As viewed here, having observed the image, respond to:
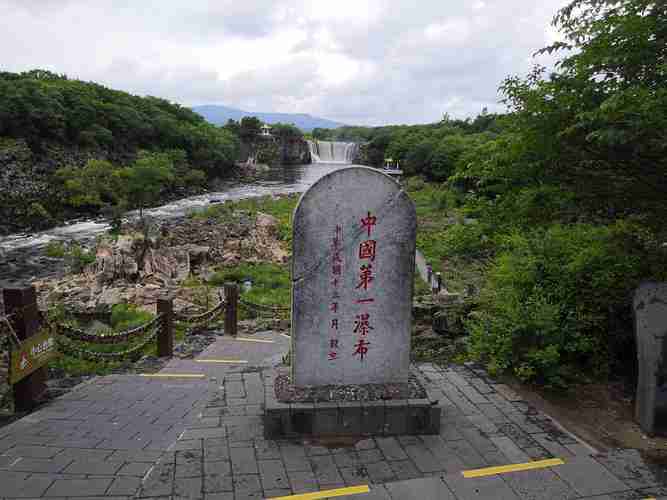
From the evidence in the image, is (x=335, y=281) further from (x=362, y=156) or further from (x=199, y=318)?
(x=362, y=156)

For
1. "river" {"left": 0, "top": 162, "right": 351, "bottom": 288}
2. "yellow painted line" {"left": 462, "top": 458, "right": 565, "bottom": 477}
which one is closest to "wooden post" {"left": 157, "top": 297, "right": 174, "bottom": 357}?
"river" {"left": 0, "top": 162, "right": 351, "bottom": 288}

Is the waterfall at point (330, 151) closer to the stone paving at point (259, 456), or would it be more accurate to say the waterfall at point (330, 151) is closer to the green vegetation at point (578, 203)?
the green vegetation at point (578, 203)

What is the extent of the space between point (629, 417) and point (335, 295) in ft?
11.5

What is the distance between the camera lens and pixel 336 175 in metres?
4.59

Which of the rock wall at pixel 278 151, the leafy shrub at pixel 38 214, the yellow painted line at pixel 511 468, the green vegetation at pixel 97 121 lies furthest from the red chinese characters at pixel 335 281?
the rock wall at pixel 278 151

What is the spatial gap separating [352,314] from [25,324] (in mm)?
3599

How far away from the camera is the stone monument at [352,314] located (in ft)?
15.1

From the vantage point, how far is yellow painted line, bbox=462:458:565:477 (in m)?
4.12

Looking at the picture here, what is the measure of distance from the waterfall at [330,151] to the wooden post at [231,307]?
78.7 meters

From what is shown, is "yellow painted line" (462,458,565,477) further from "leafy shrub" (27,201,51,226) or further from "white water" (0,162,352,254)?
"leafy shrub" (27,201,51,226)

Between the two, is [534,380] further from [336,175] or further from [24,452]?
[24,452]

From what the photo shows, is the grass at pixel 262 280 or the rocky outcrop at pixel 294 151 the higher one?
the rocky outcrop at pixel 294 151

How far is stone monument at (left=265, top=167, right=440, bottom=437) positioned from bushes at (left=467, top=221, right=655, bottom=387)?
1627 millimetres

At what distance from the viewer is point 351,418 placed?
467 cm
